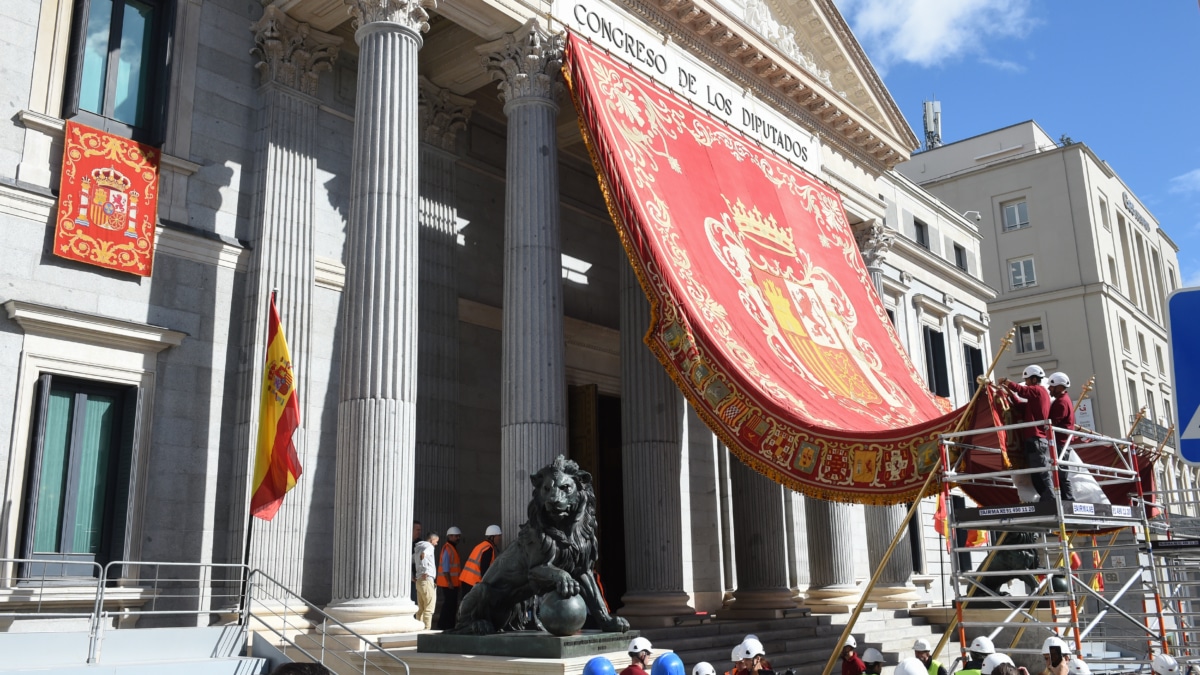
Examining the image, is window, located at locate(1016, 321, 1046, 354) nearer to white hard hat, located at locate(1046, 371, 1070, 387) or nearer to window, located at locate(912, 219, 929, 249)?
window, located at locate(912, 219, 929, 249)

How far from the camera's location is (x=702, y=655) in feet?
47.1

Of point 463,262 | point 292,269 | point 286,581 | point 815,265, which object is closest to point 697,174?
point 815,265

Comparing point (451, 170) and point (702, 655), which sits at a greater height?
point (451, 170)

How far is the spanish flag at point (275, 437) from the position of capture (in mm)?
11883

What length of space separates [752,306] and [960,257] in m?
22.2

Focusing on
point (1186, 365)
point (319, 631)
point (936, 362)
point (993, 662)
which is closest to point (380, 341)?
point (319, 631)

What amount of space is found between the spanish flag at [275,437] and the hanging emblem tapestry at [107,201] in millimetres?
2522

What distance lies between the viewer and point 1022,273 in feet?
151

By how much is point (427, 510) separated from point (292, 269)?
442cm

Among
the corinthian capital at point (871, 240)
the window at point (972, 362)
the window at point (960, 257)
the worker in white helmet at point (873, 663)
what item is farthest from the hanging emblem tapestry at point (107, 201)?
the window at point (960, 257)

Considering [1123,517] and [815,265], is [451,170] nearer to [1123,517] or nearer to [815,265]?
[815,265]

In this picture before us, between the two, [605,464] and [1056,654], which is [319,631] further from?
[605,464]

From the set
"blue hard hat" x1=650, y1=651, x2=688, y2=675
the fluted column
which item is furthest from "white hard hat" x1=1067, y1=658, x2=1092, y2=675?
the fluted column

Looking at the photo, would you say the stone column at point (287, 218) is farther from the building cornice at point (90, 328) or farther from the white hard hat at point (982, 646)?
the white hard hat at point (982, 646)
